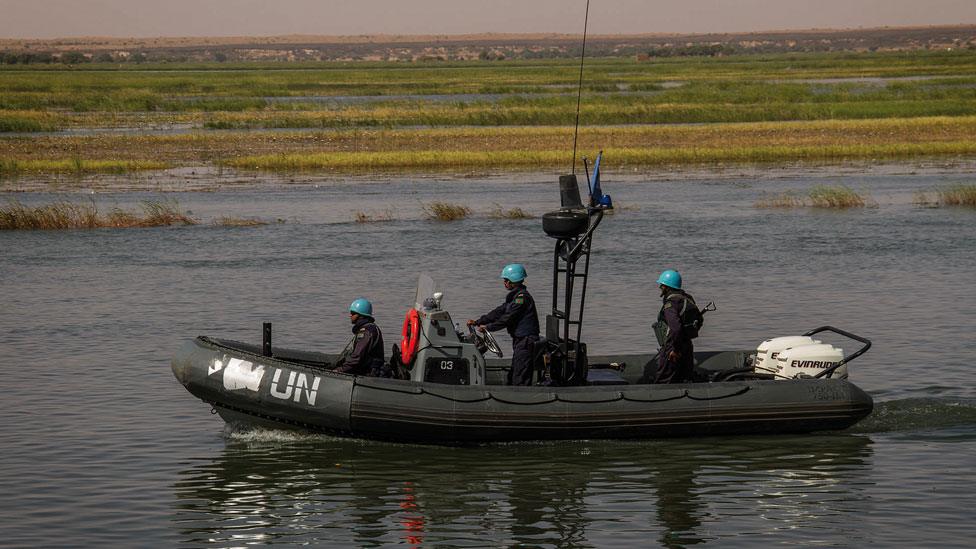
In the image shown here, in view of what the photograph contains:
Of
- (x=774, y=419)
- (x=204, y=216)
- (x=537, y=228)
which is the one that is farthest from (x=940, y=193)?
(x=774, y=419)

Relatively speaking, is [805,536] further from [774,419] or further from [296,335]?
[296,335]

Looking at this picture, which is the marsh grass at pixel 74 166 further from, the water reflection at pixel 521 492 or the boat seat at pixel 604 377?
the boat seat at pixel 604 377

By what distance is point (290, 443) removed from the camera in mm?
14141

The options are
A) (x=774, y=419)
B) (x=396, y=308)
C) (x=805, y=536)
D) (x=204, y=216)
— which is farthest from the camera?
(x=204, y=216)

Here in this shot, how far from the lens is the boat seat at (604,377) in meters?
14.1

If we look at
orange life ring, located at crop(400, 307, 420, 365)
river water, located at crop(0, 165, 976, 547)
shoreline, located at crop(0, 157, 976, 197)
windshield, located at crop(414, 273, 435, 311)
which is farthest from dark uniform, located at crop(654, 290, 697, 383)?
shoreline, located at crop(0, 157, 976, 197)

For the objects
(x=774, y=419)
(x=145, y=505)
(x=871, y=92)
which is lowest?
(x=145, y=505)

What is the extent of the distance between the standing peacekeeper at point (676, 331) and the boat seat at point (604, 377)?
522 mm

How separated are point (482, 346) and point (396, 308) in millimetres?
7926

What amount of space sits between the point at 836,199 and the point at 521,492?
72.0 feet

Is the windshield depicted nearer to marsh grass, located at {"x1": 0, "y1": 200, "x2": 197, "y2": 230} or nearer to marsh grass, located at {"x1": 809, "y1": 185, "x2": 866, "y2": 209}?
marsh grass, located at {"x1": 0, "y1": 200, "x2": 197, "y2": 230}

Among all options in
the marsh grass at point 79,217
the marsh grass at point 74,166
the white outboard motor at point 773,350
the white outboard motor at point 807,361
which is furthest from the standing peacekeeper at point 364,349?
the marsh grass at point 74,166

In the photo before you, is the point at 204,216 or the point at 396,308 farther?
the point at 204,216

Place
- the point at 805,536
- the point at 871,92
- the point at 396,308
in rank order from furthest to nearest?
1. the point at 871,92
2. the point at 396,308
3. the point at 805,536
